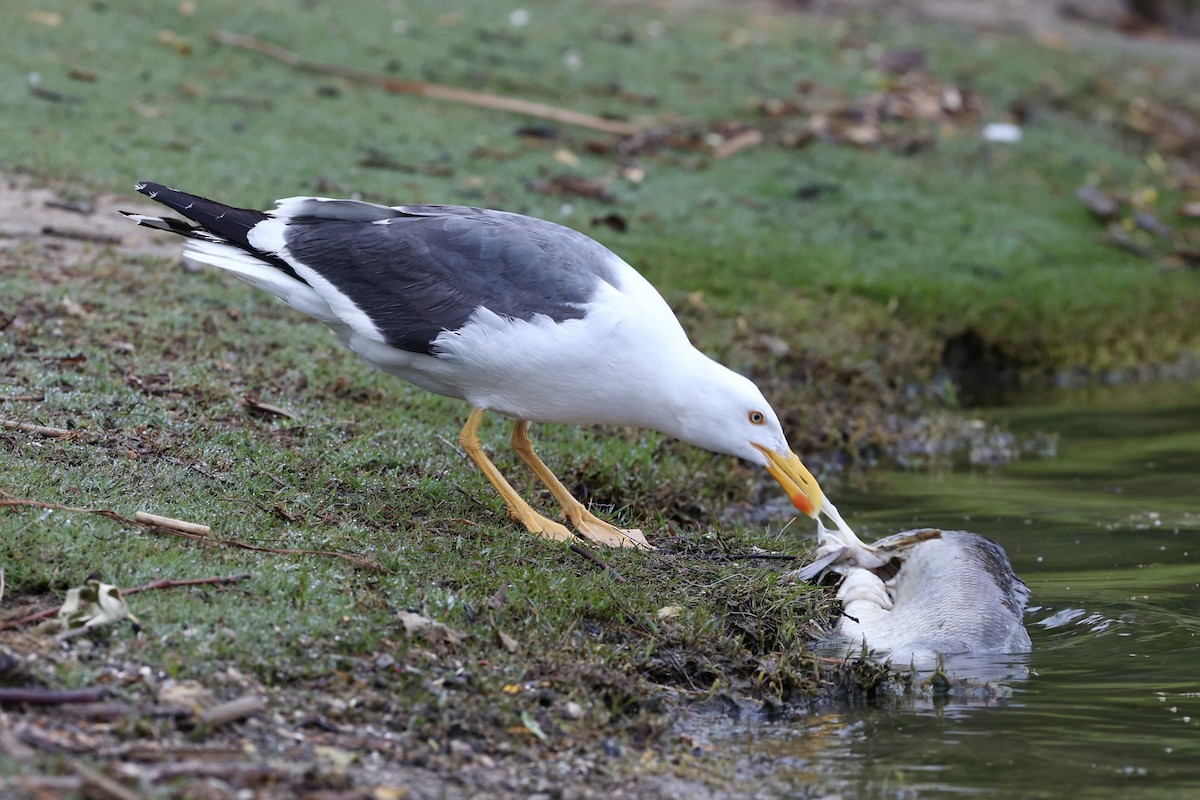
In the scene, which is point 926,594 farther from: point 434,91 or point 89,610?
point 434,91

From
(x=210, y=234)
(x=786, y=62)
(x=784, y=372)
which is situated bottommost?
(x=784, y=372)

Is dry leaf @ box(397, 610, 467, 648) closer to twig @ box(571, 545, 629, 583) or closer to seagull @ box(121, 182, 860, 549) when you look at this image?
twig @ box(571, 545, 629, 583)

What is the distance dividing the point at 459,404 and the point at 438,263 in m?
1.83

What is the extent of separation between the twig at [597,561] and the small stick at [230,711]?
5.41ft

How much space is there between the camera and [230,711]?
13.0 feet

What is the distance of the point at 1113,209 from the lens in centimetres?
1246

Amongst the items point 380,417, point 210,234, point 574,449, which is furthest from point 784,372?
point 210,234

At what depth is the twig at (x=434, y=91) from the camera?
12.5 m

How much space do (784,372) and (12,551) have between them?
519cm

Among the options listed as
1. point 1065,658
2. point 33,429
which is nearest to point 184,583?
point 33,429

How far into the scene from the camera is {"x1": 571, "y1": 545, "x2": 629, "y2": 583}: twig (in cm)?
532

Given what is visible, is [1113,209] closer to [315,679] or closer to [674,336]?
[674,336]

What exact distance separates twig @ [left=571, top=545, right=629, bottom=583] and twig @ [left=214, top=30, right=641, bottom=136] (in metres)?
7.49

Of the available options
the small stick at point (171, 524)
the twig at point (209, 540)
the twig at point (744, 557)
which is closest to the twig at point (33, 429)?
the twig at point (209, 540)
